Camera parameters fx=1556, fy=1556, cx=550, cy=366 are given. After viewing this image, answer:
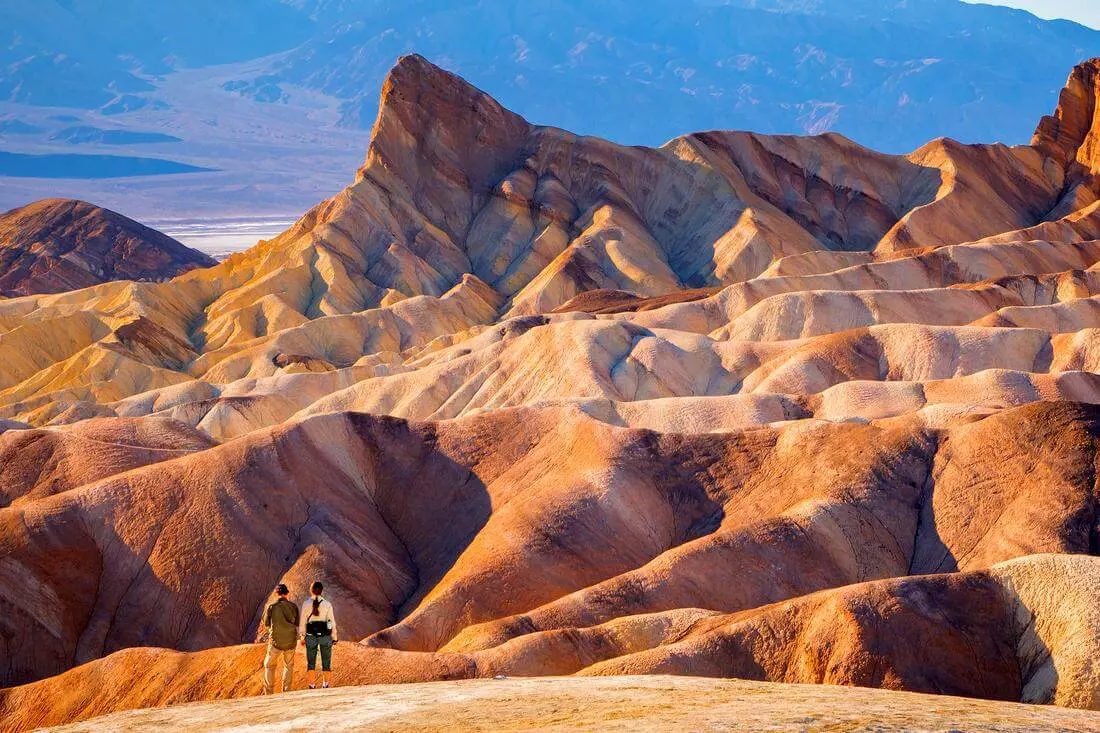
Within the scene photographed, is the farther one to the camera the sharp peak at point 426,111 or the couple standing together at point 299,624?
the sharp peak at point 426,111

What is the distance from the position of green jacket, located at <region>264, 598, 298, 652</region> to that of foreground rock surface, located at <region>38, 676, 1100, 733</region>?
1.03 meters

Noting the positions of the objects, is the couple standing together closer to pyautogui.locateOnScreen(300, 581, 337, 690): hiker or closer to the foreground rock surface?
pyautogui.locateOnScreen(300, 581, 337, 690): hiker

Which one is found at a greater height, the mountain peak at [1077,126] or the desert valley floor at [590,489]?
the mountain peak at [1077,126]

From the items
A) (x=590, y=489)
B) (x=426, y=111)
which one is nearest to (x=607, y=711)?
(x=590, y=489)

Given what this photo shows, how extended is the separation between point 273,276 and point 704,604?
78.1 metres

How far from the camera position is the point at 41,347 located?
104625mm

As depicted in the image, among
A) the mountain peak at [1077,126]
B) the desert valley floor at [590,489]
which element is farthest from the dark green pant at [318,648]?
the mountain peak at [1077,126]

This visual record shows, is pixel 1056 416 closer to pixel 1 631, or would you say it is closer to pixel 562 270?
pixel 1 631

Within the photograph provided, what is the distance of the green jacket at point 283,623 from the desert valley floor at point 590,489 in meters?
1.20

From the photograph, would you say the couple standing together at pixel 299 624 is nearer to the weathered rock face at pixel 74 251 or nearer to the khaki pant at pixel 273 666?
the khaki pant at pixel 273 666

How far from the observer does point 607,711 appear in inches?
983

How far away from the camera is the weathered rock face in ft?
476

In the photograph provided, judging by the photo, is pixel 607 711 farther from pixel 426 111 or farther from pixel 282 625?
pixel 426 111

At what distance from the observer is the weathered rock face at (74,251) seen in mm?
145125
